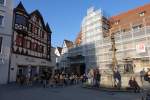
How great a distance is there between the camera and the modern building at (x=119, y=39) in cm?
3862

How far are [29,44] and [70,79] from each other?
33.0 ft

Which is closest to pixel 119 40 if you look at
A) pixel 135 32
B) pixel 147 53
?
pixel 135 32

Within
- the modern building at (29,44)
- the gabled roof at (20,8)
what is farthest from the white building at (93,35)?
the gabled roof at (20,8)

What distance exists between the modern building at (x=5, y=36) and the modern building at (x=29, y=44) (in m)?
1.19

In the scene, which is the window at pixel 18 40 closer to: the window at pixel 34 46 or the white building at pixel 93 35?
the window at pixel 34 46

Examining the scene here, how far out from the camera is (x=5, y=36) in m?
28.0

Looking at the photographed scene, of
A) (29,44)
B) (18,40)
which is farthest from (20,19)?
(29,44)

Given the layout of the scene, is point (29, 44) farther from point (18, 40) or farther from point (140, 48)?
point (140, 48)

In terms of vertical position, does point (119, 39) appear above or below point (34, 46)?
above

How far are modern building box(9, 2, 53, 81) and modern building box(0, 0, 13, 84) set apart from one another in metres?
1.19

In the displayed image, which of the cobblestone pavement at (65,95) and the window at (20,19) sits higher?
the window at (20,19)

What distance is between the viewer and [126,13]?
52.7m

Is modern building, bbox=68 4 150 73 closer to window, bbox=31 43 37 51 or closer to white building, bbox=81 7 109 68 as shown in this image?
white building, bbox=81 7 109 68

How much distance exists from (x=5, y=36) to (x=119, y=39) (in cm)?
2386
